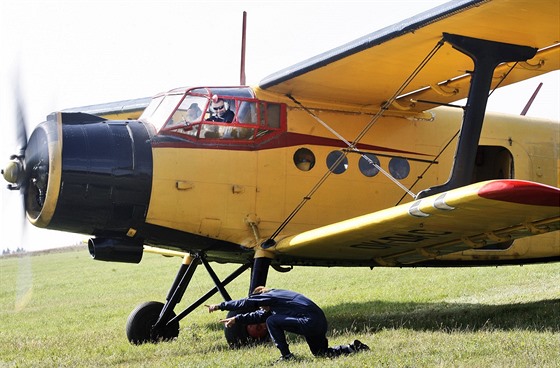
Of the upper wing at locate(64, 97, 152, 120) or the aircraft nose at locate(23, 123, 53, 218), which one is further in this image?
the upper wing at locate(64, 97, 152, 120)

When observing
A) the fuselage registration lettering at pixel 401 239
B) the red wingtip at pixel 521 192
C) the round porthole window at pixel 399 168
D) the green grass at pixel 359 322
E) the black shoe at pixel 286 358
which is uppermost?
the red wingtip at pixel 521 192

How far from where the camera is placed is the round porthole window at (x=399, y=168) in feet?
37.4

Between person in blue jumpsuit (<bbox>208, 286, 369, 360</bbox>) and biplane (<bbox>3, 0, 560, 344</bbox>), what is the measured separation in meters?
1.28

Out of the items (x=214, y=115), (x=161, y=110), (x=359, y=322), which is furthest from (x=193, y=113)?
(x=359, y=322)

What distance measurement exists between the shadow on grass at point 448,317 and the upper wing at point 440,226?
0.89m

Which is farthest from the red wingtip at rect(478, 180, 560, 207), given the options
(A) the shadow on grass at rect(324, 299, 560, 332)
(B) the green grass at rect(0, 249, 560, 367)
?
(A) the shadow on grass at rect(324, 299, 560, 332)

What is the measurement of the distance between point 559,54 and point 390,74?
2.15 m

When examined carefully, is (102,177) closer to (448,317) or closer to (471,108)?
(471,108)

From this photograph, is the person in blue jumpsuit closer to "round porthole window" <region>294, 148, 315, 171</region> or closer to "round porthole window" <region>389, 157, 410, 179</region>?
"round porthole window" <region>294, 148, 315, 171</region>

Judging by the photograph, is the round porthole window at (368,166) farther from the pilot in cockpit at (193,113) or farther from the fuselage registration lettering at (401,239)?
the pilot in cockpit at (193,113)

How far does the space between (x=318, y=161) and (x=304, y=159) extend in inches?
7.7

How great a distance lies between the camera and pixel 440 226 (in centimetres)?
879

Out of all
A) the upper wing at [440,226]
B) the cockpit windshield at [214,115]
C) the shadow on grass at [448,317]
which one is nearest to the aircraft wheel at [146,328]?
the upper wing at [440,226]

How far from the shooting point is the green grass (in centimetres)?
799
